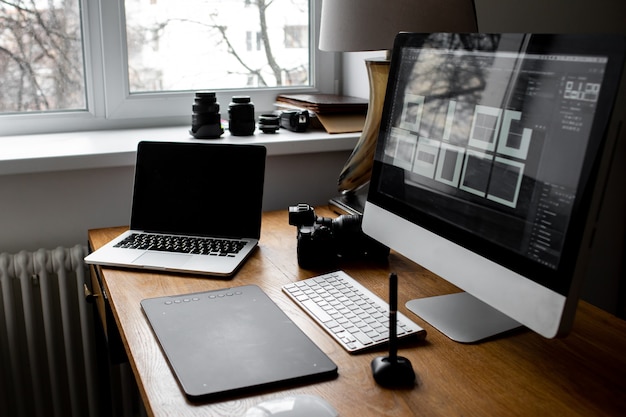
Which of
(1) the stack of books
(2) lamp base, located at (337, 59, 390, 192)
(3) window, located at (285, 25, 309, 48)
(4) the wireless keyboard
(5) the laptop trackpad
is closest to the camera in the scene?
(4) the wireless keyboard

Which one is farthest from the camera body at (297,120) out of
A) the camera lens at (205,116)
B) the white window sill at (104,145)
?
the camera lens at (205,116)

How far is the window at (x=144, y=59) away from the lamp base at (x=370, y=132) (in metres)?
0.61

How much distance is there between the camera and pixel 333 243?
1.36 meters

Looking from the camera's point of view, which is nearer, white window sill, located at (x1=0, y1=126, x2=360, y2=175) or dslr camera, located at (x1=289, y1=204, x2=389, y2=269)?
dslr camera, located at (x1=289, y1=204, x2=389, y2=269)

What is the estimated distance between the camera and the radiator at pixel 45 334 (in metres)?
1.69

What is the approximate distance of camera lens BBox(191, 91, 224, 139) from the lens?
181cm

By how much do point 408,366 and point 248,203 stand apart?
2.16ft

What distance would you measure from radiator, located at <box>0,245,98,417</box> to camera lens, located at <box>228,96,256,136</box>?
527 mm

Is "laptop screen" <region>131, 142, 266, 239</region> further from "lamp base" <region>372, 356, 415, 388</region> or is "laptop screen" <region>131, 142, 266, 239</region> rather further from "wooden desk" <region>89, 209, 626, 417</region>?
"lamp base" <region>372, 356, 415, 388</region>

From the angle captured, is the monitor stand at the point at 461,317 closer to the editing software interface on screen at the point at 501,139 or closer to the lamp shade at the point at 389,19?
the editing software interface on screen at the point at 501,139

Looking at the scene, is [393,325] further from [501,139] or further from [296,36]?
[296,36]

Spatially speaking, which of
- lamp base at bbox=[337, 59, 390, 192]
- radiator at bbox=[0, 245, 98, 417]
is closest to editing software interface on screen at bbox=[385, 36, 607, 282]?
lamp base at bbox=[337, 59, 390, 192]

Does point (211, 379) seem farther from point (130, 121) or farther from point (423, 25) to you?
point (130, 121)

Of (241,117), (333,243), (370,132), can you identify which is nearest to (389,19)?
(370,132)
